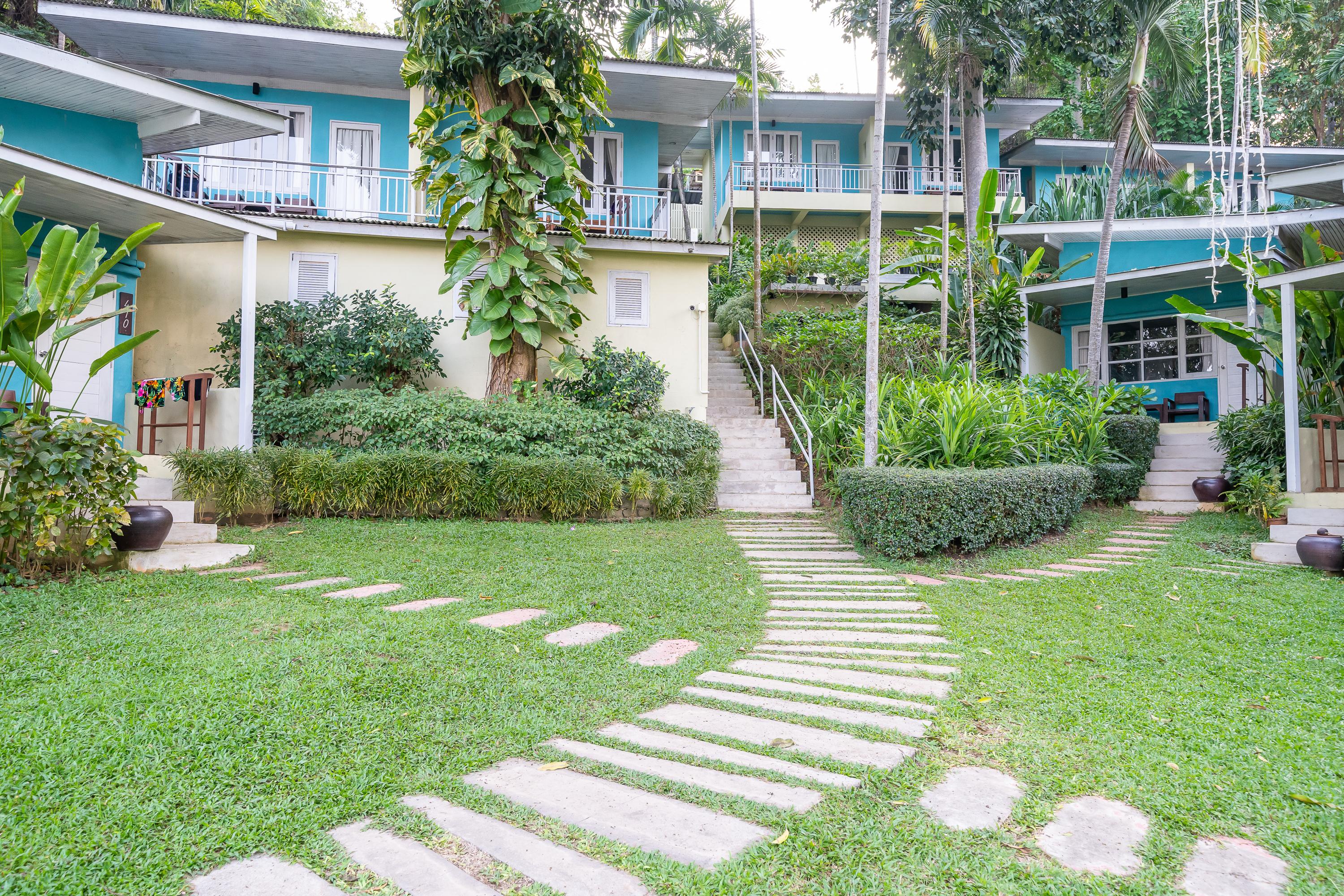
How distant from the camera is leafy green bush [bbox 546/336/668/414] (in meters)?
10.6

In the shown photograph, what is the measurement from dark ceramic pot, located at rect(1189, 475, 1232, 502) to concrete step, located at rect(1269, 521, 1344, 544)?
2.22 metres

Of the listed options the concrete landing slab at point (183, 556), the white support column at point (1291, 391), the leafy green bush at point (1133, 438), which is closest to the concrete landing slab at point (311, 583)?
the concrete landing slab at point (183, 556)

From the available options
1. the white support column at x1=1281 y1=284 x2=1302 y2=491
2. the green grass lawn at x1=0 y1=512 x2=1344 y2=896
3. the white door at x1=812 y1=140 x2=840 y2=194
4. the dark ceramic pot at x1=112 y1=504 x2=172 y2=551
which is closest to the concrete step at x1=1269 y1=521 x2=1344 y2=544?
the white support column at x1=1281 y1=284 x2=1302 y2=491

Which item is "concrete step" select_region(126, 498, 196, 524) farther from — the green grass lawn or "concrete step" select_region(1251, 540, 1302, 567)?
"concrete step" select_region(1251, 540, 1302, 567)

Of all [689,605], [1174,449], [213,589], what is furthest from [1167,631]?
[1174,449]

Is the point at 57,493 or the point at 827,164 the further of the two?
the point at 827,164

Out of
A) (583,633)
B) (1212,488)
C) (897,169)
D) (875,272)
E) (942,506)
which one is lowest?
(583,633)

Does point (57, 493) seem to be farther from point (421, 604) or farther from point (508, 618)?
point (508, 618)

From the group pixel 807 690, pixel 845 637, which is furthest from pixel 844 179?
pixel 807 690

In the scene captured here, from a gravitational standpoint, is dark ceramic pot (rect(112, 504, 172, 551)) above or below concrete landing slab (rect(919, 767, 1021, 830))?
above

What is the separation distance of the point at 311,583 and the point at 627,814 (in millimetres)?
4073

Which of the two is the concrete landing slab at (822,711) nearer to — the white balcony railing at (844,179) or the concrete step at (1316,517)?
the concrete step at (1316,517)

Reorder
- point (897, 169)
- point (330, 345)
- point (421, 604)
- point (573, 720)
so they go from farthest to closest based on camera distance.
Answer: point (897, 169) → point (330, 345) → point (421, 604) → point (573, 720)

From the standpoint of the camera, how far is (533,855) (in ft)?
6.73
